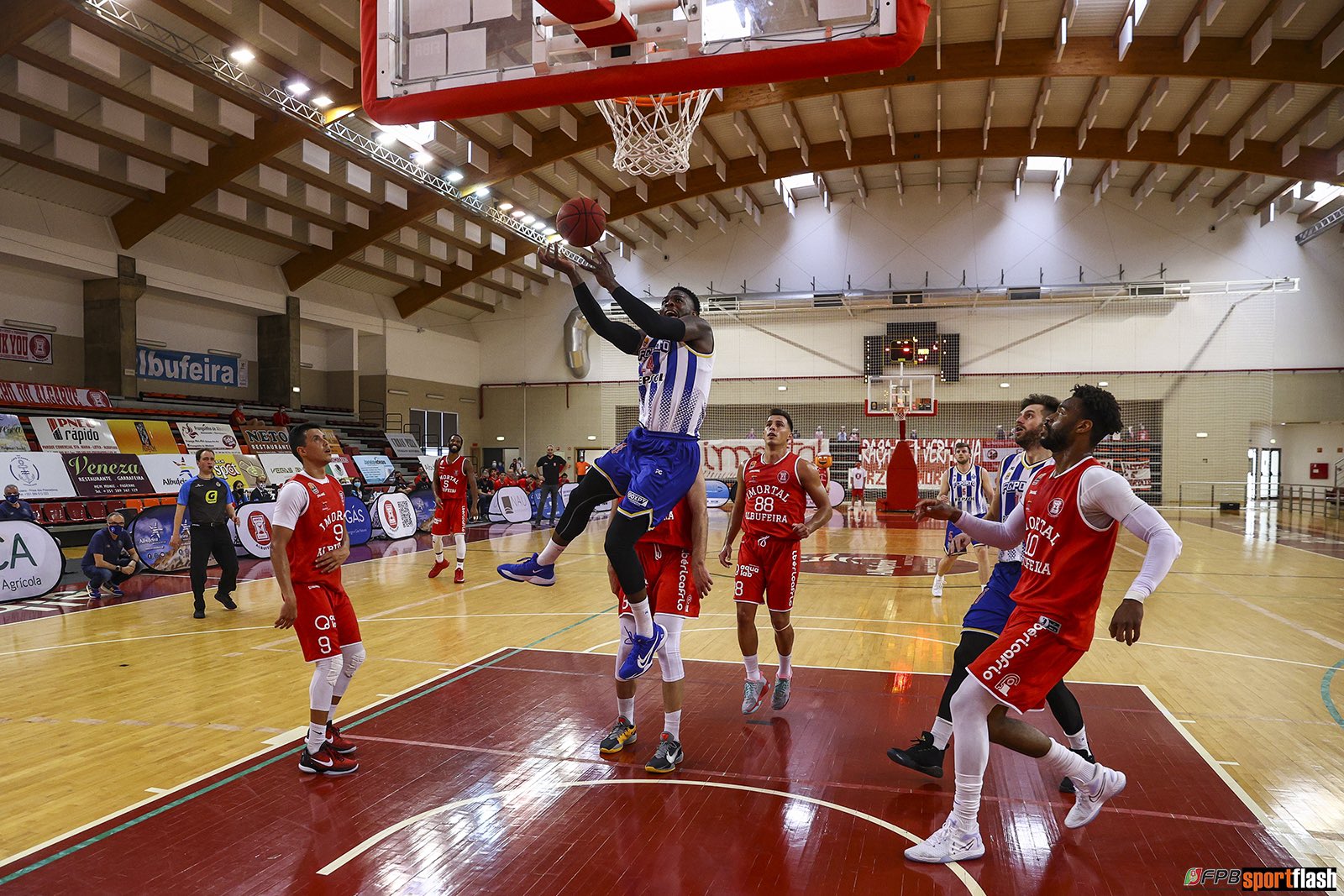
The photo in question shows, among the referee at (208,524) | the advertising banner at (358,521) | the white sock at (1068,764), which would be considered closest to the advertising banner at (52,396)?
the advertising banner at (358,521)

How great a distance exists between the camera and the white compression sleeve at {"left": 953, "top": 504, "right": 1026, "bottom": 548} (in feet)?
11.9

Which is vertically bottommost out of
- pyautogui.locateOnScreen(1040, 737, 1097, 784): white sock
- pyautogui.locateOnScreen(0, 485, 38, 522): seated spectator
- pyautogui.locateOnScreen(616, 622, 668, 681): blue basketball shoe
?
pyautogui.locateOnScreen(1040, 737, 1097, 784): white sock

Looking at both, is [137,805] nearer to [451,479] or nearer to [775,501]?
[775,501]

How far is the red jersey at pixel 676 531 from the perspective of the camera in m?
4.54

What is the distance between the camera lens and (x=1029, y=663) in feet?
10.4

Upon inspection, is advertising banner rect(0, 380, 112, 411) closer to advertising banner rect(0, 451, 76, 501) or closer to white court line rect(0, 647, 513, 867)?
advertising banner rect(0, 451, 76, 501)

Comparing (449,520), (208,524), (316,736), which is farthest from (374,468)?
(316,736)

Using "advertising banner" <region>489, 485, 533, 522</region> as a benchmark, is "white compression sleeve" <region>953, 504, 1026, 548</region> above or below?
above

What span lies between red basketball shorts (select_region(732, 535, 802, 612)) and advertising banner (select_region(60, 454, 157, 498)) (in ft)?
46.1

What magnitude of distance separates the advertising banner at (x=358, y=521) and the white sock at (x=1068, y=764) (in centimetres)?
1308

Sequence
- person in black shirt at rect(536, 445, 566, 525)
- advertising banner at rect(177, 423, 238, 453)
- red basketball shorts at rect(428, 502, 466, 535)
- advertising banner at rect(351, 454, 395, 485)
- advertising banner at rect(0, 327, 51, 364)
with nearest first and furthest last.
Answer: red basketball shorts at rect(428, 502, 466, 535), advertising banner at rect(0, 327, 51, 364), person in black shirt at rect(536, 445, 566, 525), advertising banner at rect(177, 423, 238, 453), advertising banner at rect(351, 454, 395, 485)

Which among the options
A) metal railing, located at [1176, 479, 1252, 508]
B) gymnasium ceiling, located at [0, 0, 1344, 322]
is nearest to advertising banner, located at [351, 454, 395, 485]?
gymnasium ceiling, located at [0, 0, 1344, 322]

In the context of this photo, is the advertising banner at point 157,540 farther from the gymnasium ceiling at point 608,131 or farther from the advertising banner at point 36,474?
the gymnasium ceiling at point 608,131

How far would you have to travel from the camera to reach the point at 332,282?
2573cm
